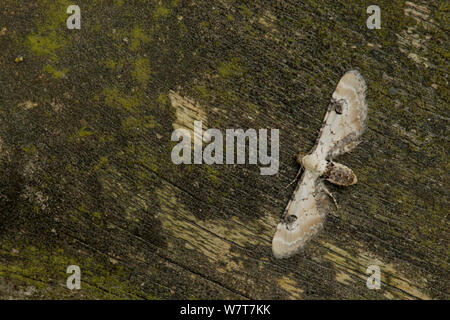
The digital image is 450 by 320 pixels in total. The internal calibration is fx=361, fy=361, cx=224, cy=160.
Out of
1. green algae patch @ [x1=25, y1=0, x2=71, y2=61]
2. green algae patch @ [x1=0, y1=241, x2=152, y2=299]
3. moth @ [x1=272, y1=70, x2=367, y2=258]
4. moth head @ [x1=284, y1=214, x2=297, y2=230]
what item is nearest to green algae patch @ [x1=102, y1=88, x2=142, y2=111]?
green algae patch @ [x1=25, y1=0, x2=71, y2=61]

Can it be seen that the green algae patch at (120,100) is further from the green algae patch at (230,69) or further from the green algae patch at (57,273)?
the green algae patch at (57,273)

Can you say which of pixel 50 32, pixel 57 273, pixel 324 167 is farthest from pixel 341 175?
pixel 50 32

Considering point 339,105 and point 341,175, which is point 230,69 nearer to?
point 339,105

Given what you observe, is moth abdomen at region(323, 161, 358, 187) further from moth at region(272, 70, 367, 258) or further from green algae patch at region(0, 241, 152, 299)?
green algae patch at region(0, 241, 152, 299)

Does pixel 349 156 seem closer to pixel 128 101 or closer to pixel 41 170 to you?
pixel 128 101

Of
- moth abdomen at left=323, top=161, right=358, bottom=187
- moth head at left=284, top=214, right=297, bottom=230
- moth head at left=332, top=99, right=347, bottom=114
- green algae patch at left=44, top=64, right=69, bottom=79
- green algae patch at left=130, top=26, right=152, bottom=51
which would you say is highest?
green algae patch at left=130, top=26, right=152, bottom=51

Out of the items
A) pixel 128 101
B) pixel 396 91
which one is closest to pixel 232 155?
pixel 128 101

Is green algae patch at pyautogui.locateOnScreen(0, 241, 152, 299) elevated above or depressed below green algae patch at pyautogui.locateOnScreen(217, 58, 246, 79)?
below
